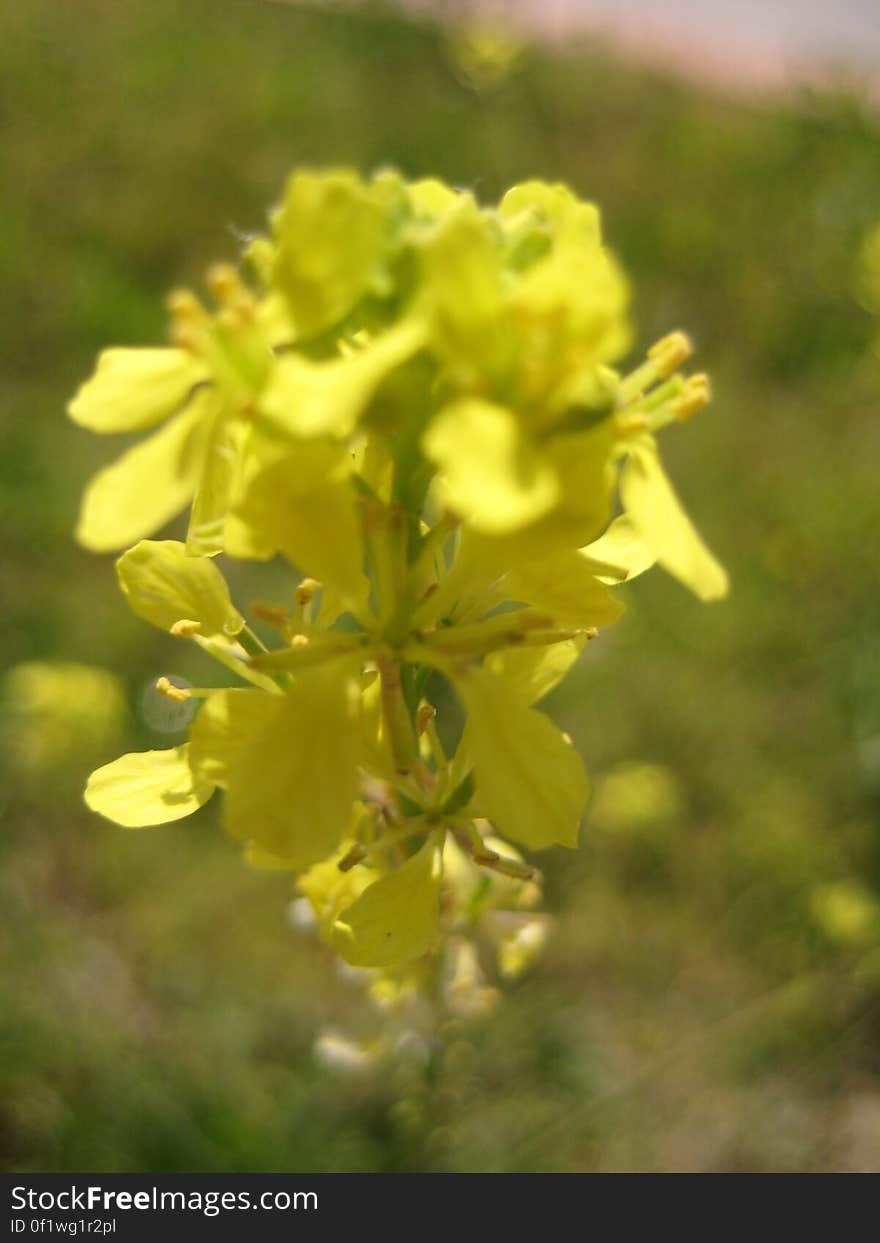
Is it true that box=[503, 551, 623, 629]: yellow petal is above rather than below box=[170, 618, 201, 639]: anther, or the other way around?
below

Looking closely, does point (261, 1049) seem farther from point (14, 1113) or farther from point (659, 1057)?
point (659, 1057)

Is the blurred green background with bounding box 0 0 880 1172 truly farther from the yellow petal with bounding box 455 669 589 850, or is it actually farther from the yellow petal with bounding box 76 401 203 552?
the yellow petal with bounding box 76 401 203 552

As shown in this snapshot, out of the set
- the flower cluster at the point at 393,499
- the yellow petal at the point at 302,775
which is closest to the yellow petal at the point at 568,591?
the flower cluster at the point at 393,499

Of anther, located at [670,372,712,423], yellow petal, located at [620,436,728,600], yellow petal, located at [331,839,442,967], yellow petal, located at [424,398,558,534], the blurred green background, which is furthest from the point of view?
the blurred green background

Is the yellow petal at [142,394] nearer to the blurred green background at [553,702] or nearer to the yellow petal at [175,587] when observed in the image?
the yellow petal at [175,587]

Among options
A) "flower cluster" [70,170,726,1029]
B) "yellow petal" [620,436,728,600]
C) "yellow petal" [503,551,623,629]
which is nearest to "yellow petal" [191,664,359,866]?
"flower cluster" [70,170,726,1029]

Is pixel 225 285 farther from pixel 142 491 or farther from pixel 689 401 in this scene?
pixel 689 401

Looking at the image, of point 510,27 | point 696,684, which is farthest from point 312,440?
point 510,27
